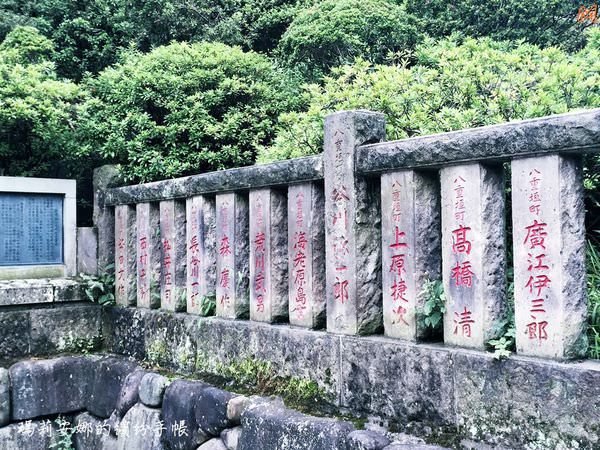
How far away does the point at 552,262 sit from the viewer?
3064mm

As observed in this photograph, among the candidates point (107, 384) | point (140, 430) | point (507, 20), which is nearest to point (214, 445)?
point (140, 430)

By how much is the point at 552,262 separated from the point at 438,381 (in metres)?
0.97

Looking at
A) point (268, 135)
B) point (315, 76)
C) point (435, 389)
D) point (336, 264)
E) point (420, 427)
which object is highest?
point (315, 76)

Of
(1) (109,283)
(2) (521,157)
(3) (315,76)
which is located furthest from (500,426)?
(3) (315,76)

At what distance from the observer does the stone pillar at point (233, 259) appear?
529 centimetres

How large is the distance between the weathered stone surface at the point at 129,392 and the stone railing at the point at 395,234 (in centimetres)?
75

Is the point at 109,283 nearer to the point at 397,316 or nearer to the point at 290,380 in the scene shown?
the point at 290,380

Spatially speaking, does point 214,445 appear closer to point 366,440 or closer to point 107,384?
point 366,440

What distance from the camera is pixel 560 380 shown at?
294 cm

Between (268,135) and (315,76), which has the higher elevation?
(315,76)

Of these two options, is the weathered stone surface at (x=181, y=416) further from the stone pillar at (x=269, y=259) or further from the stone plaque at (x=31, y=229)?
the stone plaque at (x=31, y=229)

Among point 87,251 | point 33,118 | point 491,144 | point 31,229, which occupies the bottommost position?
point 87,251

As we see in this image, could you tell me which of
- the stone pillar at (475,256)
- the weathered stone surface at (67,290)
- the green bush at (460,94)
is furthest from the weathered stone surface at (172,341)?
the stone pillar at (475,256)

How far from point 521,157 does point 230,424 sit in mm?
3008
